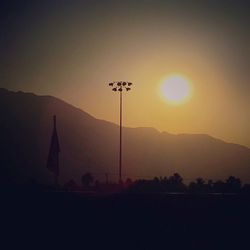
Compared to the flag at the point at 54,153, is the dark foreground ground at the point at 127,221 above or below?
below

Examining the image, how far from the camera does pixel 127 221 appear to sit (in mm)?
13711

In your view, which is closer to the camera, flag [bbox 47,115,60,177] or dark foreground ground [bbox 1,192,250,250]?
dark foreground ground [bbox 1,192,250,250]

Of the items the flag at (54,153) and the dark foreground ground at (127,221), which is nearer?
the dark foreground ground at (127,221)

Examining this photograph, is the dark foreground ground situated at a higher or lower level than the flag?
lower

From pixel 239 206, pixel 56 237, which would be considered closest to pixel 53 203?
pixel 56 237

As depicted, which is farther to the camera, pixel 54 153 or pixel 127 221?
pixel 54 153

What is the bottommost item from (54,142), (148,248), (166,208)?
(148,248)

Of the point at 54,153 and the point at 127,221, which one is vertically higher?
the point at 54,153

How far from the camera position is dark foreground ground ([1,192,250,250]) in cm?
1342

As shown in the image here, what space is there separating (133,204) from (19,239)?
320cm

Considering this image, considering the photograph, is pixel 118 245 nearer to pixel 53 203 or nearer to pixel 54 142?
pixel 53 203

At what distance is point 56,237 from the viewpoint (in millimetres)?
13500

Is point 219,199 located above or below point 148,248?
above

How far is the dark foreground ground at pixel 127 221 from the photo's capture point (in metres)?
13.4
